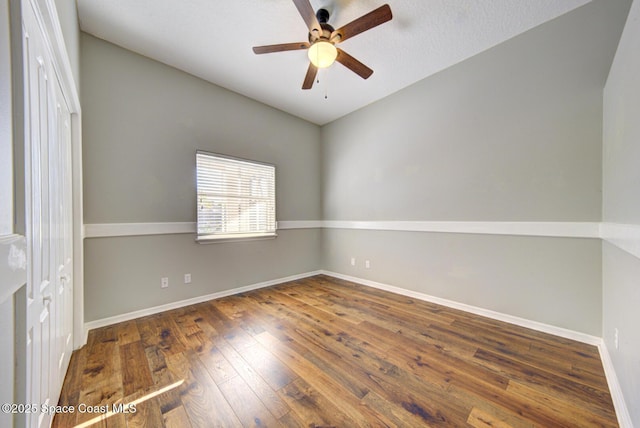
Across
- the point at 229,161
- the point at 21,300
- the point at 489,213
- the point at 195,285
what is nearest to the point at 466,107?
the point at 489,213

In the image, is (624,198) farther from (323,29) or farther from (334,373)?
(323,29)

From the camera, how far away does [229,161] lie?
323 centimetres

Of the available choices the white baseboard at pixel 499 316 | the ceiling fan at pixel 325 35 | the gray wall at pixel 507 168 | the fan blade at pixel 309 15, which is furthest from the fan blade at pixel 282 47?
the white baseboard at pixel 499 316

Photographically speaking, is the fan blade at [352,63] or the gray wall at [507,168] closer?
the gray wall at [507,168]

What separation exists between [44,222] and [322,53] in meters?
2.18

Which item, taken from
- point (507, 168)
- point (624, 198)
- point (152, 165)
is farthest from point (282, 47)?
point (624, 198)

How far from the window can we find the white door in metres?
1.35

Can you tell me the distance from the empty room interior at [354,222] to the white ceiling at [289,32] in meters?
0.02

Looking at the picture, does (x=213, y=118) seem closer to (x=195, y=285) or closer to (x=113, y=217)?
(x=113, y=217)

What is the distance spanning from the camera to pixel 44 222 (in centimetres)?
112

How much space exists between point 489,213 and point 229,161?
325cm

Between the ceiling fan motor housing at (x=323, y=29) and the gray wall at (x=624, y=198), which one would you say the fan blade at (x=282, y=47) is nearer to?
the ceiling fan motor housing at (x=323, y=29)

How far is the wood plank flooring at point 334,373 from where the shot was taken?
4.22 feet

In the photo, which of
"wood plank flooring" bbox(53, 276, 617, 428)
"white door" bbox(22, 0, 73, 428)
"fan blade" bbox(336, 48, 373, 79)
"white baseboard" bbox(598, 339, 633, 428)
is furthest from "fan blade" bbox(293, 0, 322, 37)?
"white baseboard" bbox(598, 339, 633, 428)
